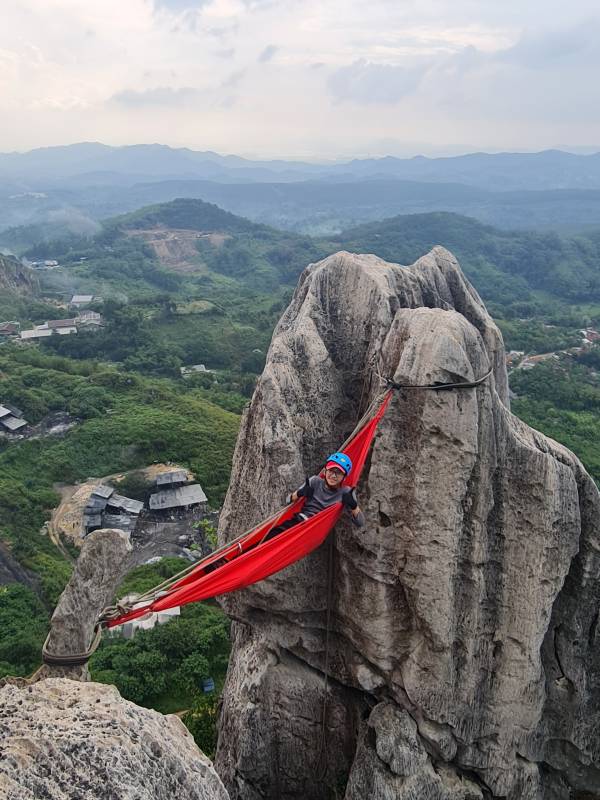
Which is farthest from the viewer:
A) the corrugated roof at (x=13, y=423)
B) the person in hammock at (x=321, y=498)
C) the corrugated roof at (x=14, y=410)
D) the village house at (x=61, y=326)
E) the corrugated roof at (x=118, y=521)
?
the village house at (x=61, y=326)

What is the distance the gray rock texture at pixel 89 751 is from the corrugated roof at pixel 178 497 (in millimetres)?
29388

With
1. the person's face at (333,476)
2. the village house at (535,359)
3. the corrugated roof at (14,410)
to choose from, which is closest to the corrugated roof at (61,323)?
the corrugated roof at (14,410)

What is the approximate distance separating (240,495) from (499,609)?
3179 millimetres

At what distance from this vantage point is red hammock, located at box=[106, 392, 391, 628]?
19.7ft

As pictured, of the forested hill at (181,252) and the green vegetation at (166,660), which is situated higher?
the green vegetation at (166,660)

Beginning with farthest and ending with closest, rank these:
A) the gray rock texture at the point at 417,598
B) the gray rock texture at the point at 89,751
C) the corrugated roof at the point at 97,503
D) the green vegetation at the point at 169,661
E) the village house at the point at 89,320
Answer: the village house at the point at 89,320
the corrugated roof at the point at 97,503
the green vegetation at the point at 169,661
the gray rock texture at the point at 417,598
the gray rock texture at the point at 89,751

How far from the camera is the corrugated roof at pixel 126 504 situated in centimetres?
3366

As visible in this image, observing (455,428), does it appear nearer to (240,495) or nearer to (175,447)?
(240,495)

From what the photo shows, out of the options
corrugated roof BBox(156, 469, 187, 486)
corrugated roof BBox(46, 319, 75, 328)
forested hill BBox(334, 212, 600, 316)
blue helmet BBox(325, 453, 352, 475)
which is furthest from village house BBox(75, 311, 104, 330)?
blue helmet BBox(325, 453, 352, 475)

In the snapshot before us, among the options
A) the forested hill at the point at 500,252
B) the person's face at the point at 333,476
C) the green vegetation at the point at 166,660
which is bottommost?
the forested hill at the point at 500,252

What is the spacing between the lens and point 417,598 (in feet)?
22.4

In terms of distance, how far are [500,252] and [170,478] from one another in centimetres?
11917

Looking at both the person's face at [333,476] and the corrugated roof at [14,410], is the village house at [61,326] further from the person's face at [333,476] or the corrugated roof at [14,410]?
the person's face at [333,476]

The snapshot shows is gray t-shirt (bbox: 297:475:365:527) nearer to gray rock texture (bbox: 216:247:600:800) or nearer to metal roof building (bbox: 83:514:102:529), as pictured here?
gray rock texture (bbox: 216:247:600:800)
